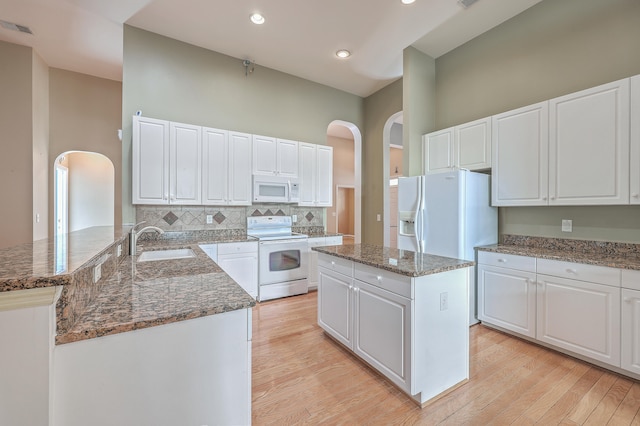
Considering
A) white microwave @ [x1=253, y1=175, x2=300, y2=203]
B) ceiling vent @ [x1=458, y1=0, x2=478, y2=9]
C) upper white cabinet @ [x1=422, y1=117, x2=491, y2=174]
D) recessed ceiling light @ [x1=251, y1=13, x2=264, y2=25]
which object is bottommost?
white microwave @ [x1=253, y1=175, x2=300, y2=203]

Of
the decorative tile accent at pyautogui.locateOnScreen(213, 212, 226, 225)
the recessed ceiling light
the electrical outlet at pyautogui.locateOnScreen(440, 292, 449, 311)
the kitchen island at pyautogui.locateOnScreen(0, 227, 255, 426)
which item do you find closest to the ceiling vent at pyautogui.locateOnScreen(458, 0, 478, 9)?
the recessed ceiling light

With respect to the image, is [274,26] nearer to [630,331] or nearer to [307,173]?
[307,173]

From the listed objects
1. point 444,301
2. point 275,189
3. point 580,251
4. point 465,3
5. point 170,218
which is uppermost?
point 465,3

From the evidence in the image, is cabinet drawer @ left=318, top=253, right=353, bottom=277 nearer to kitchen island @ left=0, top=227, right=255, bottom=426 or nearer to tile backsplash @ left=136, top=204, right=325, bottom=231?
kitchen island @ left=0, top=227, right=255, bottom=426

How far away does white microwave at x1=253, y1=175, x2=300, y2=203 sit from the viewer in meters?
3.94

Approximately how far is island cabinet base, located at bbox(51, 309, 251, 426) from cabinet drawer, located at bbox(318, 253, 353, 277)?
1232 millimetres

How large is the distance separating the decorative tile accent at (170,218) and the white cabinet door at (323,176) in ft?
6.84

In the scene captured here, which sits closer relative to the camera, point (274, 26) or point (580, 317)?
point (580, 317)

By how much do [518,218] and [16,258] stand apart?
13.1 ft

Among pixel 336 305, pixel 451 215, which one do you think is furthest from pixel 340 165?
pixel 336 305

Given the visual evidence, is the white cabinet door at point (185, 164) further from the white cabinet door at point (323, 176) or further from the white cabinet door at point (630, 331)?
the white cabinet door at point (630, 331)

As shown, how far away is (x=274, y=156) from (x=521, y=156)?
3.02 m

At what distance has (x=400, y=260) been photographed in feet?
6.75

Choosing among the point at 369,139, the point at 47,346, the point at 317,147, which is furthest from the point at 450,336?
the point at 369,139
